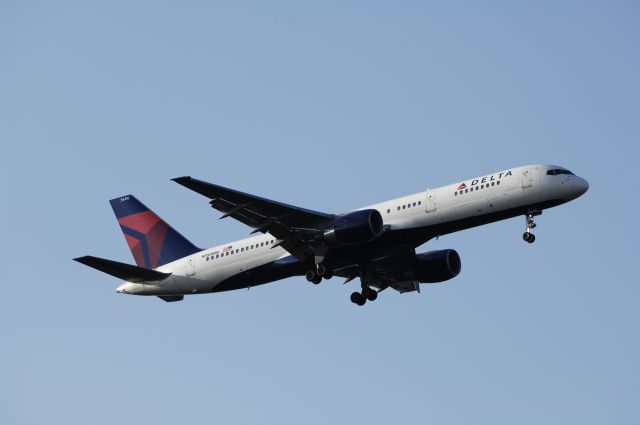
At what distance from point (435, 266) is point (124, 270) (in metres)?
15.5

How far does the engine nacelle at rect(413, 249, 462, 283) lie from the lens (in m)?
52.5

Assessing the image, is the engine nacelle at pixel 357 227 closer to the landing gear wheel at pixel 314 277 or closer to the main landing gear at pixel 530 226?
the landing gear wheel at pixel 314 277

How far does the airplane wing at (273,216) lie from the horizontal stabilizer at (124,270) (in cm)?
695

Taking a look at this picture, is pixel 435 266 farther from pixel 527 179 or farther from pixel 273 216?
pixel 273 216

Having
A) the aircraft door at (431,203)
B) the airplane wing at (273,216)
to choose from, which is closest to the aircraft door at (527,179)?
the aircraft door at (431,203)

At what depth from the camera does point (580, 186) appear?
4597cm

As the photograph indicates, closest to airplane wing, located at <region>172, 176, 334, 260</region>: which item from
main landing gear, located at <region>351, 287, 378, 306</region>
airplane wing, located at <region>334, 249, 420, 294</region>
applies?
airplane wing, located at <region>334, 249, 420, 294</region>

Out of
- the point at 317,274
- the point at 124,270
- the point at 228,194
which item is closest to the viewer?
the point at 228,194

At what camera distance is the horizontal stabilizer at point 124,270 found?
1907 inches

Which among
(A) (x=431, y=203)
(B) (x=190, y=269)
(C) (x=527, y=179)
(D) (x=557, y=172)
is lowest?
(B) (x=190, y=269)

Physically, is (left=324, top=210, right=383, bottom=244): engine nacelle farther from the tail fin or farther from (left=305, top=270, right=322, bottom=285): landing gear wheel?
the tail fin

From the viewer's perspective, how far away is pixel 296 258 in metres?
48.9

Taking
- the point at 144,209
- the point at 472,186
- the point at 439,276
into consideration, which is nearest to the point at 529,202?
the point at 472,186

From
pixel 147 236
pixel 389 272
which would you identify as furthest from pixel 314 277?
pixel 147 236
